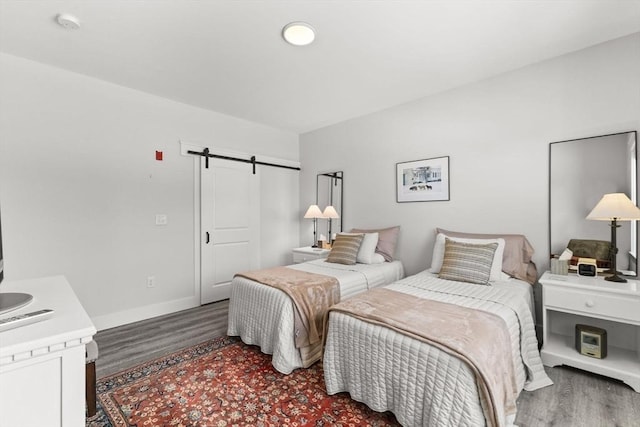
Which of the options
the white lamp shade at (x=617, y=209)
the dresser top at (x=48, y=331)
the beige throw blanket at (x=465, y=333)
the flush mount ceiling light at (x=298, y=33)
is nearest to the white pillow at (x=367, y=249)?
the beige throw blanket at (x=465, y=333)

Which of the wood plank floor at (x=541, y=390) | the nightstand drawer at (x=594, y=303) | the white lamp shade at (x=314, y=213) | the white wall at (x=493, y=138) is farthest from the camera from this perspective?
the white lamp shade at (x=314, y=213)

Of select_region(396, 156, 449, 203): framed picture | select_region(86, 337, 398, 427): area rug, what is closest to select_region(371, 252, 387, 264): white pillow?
select_region(396, 156, 449, 203): framed picture

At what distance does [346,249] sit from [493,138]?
1930mm

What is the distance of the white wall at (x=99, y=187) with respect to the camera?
2629 millimetres

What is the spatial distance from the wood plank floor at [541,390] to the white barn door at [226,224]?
78 centimetres

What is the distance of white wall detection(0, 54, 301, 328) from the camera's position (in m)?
2.63

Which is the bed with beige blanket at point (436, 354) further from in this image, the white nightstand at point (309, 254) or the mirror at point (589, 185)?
the white nightstand at point (309, 254)

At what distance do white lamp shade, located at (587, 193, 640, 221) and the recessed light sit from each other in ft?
13.3

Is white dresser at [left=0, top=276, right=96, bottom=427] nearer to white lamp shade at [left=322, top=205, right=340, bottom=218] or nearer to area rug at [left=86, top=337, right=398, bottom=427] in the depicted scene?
area rug at [left=86, top=337, right=398, bottom=427]

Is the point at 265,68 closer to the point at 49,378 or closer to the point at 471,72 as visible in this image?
the point at 471,72

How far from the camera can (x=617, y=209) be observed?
2.07 m

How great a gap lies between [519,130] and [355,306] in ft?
7.78

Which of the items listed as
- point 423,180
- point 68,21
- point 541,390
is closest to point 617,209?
point 541,390

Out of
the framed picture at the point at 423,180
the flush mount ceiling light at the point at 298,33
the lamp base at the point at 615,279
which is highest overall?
the flush mount ceiling light at the point at 298,33
